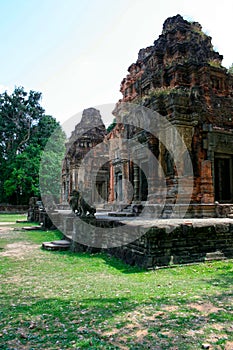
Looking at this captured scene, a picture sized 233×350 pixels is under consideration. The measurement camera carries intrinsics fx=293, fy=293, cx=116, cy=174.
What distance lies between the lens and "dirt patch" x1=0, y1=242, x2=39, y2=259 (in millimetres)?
9023

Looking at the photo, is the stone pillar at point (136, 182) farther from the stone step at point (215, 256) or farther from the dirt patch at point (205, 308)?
the dirt patch at point (205, 308)

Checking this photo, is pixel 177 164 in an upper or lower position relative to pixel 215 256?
upper

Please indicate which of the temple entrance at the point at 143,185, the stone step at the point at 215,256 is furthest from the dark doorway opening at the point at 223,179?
the stone step at the point at 215,256

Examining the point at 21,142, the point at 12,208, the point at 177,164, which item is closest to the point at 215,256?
the point at 177,164

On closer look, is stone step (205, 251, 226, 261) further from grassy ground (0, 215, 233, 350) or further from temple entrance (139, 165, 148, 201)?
temple entrance (139, 165, 148, 201)

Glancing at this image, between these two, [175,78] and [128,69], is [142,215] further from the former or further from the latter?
[128,69]

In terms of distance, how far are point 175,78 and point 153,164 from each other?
383 cm

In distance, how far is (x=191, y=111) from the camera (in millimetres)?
11195

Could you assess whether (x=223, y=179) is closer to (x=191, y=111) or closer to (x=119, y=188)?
(x=191, y=111)

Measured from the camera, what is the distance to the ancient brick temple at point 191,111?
10961 millimetres

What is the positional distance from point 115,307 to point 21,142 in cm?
4006

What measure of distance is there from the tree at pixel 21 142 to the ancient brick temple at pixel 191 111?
80.8 feet

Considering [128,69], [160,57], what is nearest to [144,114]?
[160,57]

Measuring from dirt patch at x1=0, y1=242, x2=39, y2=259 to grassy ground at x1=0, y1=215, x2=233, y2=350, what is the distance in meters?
1.82
